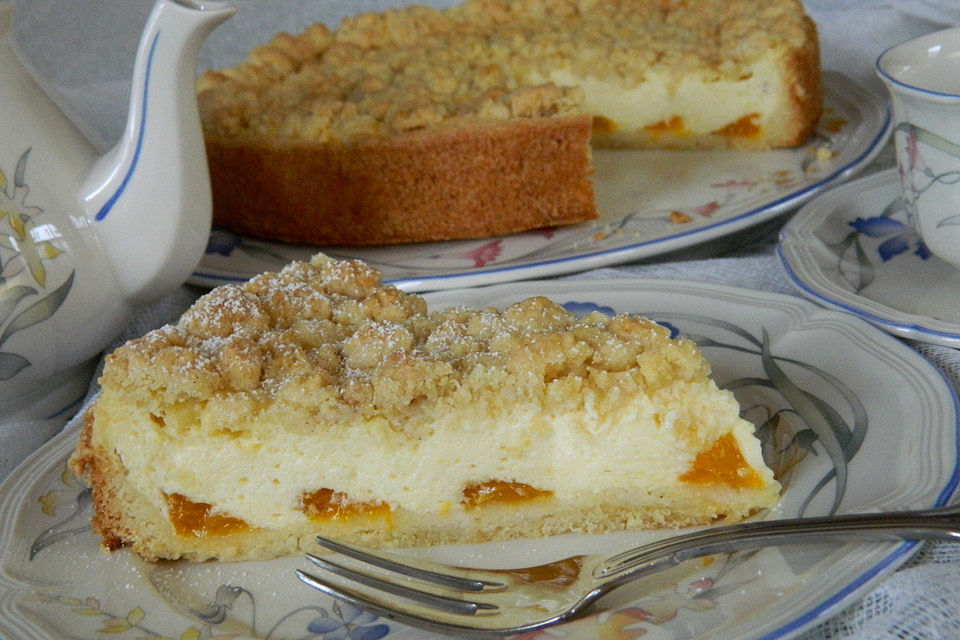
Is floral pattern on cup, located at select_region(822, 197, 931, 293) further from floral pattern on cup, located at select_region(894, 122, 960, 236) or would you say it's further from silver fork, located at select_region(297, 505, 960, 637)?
silver fork, located at select_region(297, 505, 960, 637)

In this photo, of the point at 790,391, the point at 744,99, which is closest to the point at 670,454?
the point at 790,391

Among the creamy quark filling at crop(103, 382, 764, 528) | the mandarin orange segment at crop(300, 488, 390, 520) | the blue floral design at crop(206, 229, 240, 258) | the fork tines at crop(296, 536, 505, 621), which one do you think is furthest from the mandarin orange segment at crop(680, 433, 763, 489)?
the blue floral design at crop(206, 229, 240, 258)

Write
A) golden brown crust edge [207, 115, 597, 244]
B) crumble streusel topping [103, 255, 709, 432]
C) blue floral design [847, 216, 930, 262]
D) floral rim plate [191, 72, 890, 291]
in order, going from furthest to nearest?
golden brown crust edge [207, 115, 597, 244]
floral rim plate [191, 72, 890, 291]
blue floral design [847, 216, 930, 262]
crumble streusel topping [103, 255, 709, 432]

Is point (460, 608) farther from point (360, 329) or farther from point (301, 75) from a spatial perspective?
point (301, 75)

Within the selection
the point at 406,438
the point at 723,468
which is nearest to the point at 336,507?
the point at 406,438

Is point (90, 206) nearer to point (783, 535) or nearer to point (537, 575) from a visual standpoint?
point (537, 575)
